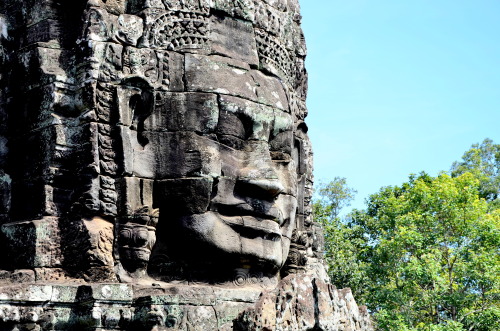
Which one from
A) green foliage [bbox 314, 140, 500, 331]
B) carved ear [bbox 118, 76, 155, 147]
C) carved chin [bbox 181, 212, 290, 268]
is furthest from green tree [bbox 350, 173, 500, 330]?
carved ear [bbox 118, 76, 155, 147]

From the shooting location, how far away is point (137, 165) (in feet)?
29.8

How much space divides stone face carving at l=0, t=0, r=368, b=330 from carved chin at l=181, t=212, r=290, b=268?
0.01m

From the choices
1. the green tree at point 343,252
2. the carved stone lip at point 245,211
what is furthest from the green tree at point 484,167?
the carved stone lip at point 245,211

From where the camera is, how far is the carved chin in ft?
29.7

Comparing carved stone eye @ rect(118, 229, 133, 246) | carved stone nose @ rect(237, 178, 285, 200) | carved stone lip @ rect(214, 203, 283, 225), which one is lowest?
carved stone eye @ rect(118, 229, 133, 246)

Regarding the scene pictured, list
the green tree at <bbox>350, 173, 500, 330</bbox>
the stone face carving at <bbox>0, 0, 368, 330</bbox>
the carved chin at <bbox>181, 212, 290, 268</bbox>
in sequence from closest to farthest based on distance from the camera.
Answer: the stone face carving at <bbox>0, 0, 368, 330</bbox> < the carved chin at <bbox>181, 212, 290, 268</bbox> < the green tree at <bbox>350, 173, 500, 330</bbox>

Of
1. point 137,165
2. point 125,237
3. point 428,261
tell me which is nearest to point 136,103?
point 137,165

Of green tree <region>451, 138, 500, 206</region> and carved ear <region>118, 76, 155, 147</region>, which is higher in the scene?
green tree <region>451, 138, 500, 206</region>

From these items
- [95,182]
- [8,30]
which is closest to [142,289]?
[95,182]

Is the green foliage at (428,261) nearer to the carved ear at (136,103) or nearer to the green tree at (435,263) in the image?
the green tree at (435,263)

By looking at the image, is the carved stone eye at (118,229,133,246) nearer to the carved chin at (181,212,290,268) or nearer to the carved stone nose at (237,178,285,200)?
the carved chin at (181,212,290,268)

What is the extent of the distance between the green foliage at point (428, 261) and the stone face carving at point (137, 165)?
10.9 metres

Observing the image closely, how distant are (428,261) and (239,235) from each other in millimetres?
11578

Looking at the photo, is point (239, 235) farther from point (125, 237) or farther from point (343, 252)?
point (343, 252)
